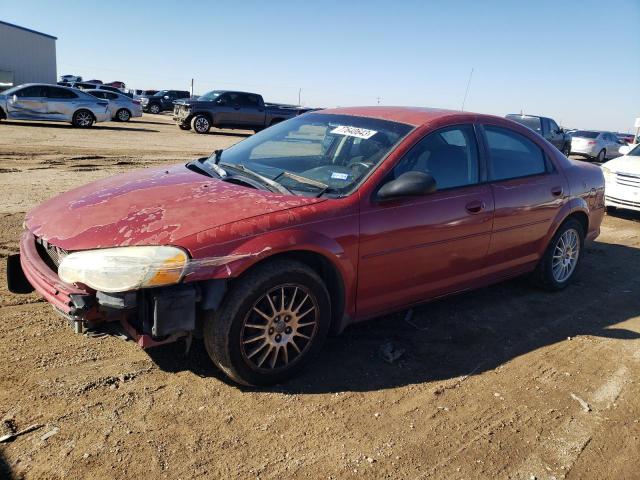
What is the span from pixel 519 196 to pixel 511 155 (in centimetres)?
40

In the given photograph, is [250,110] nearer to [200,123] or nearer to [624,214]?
[200,123]

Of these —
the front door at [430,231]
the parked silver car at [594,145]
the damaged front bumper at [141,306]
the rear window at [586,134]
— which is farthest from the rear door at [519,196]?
the rear window at [586,134]

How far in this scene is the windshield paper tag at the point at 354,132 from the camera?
3.85m

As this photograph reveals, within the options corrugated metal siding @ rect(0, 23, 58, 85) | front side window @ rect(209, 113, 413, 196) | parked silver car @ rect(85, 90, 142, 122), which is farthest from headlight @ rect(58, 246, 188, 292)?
corrugated metal siding @ rect(0, 23, 58, 85)

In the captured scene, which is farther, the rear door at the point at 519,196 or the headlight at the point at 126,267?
the rear door at the point at 519,196

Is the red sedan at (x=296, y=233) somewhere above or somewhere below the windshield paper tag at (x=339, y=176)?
below

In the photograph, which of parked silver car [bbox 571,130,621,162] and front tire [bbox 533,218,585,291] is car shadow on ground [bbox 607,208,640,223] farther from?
parked silver car [bbox 571,130,621,162]

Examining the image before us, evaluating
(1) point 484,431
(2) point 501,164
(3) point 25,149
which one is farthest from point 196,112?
(1) point 484,431

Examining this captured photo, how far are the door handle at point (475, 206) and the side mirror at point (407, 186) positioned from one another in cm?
66

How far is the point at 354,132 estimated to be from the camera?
3947mm

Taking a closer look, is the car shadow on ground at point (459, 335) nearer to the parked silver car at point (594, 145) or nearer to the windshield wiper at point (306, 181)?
the windshield wiper at point (306, 181)

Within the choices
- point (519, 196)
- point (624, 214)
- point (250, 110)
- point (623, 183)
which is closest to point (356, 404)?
point (519, 196)

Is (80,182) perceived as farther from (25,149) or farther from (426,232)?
(426,232)

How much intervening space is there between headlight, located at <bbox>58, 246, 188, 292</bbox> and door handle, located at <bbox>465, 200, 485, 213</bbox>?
225cm
